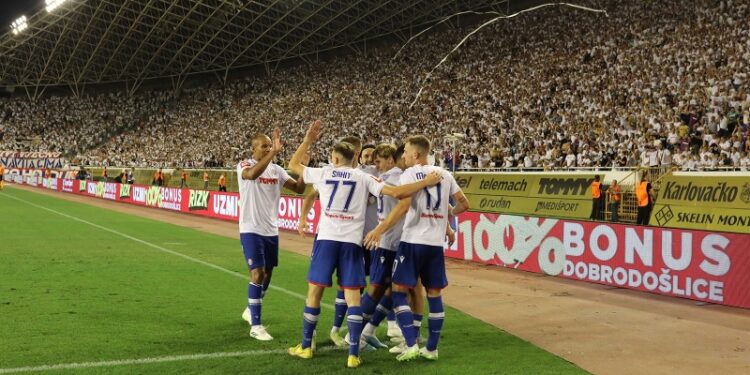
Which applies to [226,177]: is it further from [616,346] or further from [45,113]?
[45,113]

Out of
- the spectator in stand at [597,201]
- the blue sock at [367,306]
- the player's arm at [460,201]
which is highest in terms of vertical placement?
the spectator in stand at [597,201]

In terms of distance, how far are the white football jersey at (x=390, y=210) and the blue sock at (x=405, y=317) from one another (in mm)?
627

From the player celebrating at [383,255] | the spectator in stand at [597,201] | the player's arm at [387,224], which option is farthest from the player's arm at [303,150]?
the spectator in stand at [597,201]

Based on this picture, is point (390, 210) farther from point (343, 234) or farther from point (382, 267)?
point (343, 234)

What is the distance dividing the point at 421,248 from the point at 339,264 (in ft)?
2.63

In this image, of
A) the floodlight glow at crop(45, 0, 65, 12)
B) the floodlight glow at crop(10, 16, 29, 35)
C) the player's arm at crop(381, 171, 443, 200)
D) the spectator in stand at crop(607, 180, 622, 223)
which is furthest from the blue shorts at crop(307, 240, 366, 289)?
the floodlight glow at crop(10, 16, 29, 35)

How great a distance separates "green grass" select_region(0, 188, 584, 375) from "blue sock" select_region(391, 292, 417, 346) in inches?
10.0

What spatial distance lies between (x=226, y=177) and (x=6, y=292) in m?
28.8

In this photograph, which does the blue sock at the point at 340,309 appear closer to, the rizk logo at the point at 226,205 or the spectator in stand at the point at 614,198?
the spectator in stand at the point at 614,198

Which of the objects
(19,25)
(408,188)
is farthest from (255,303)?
(19,25)

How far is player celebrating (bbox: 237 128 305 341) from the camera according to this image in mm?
→ 7273

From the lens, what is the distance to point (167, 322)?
26.0ft

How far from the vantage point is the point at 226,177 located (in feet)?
125

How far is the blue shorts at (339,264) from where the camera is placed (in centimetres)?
609
